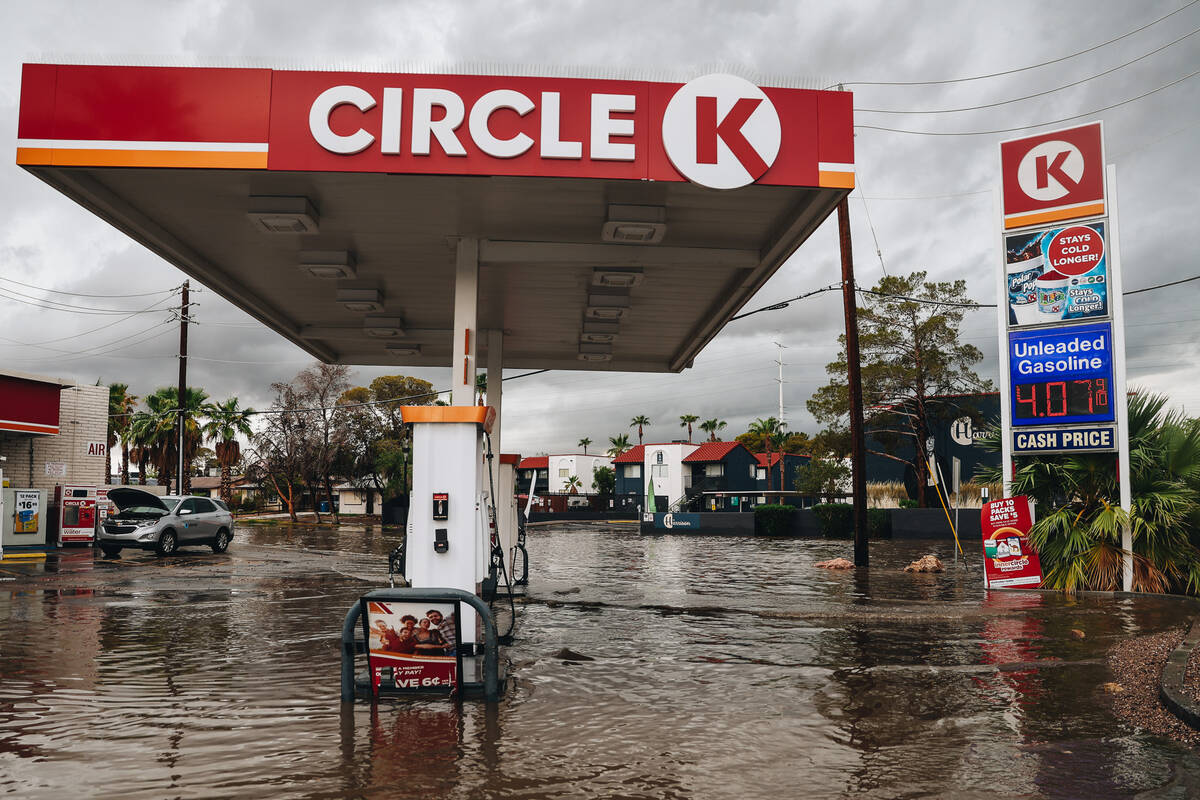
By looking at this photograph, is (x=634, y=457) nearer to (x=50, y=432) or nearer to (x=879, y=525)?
(x=879, y=525)

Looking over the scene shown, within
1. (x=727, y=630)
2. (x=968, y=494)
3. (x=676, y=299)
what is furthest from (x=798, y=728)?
(x=968, y=494)

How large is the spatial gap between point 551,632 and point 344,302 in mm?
6351

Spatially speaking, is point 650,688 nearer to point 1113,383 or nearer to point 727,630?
point 727,630

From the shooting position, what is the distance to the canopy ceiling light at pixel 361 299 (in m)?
13.1

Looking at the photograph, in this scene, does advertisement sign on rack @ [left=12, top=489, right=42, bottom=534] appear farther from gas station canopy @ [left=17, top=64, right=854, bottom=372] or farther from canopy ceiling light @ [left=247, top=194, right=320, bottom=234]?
canopy ceiling light @ [left=247, top=194, right=320, bottom=234]

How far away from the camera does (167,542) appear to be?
925 inches

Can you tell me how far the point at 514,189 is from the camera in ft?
28.9

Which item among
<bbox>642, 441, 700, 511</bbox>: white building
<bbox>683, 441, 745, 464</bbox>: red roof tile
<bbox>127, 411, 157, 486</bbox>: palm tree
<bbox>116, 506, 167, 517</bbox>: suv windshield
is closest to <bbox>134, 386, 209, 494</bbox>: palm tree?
<bbox>127, 411, 157, 486</bbox>: palm tree

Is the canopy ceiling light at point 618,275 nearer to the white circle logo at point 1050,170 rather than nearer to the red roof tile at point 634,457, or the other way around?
the white circle logo at point 1050,170

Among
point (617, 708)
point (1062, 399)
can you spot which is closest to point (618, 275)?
point (617, 708)

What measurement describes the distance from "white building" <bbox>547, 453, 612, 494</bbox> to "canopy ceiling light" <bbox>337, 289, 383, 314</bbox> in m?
79.9

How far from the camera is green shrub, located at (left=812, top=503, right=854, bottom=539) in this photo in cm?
3584

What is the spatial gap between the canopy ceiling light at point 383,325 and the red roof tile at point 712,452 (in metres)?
58.4

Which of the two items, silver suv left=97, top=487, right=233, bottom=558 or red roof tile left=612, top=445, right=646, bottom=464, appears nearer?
silver suv left=97, top=487, right=233, bottom=558
